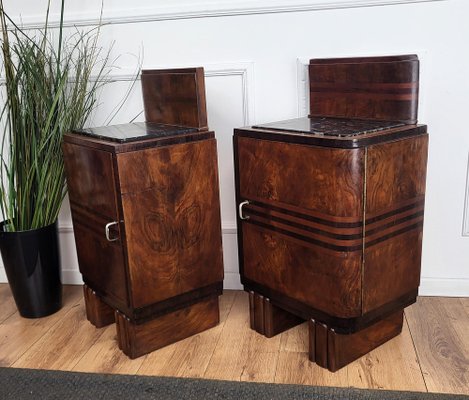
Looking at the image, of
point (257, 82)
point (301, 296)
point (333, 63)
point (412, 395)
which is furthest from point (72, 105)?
point (412, 395)

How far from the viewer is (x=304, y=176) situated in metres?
1.40

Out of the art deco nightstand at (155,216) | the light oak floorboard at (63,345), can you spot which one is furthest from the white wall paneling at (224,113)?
the light oak floorboard at (63,345)

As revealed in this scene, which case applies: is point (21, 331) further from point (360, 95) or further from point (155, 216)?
point (360, 95)

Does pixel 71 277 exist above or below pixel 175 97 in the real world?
below

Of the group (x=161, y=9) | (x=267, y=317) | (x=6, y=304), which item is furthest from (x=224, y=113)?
(x=6, y=304)

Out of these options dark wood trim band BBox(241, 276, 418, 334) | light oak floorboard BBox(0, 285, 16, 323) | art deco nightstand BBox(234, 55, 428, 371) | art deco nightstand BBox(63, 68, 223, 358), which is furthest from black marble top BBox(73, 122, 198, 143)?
light oak floorboard BBox(0, 285, 16, 323)

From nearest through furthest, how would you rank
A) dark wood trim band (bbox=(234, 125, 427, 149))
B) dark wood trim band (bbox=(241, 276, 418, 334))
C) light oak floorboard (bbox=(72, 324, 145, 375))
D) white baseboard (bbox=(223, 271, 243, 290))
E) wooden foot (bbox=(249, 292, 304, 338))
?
dark wood trim band (bbox=(234, 125, 427, 149))
dark wood trim band (bbox=(241, 276, 418, 334))
light oak floorboard (bbox=(72, 324, 145, 375))
wooden foot (bbox=(249, 292, 304, 338))
white baseboard (bbox=(223, 271, 243, 290))

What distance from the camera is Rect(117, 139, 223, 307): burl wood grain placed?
1491 mm

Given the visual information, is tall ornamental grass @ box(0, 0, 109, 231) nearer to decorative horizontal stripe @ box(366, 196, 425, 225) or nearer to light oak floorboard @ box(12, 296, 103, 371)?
light oak floorboard @ box(12, 296, 103, 371)

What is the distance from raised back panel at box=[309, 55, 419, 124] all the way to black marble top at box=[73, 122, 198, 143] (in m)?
0.44

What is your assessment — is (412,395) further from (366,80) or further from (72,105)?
(72,105)

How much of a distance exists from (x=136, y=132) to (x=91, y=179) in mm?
192

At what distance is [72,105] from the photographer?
6.06ft

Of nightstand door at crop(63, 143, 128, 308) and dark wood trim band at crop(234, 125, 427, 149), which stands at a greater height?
dark wood trim band at crop(234, 125, 427, 149)
